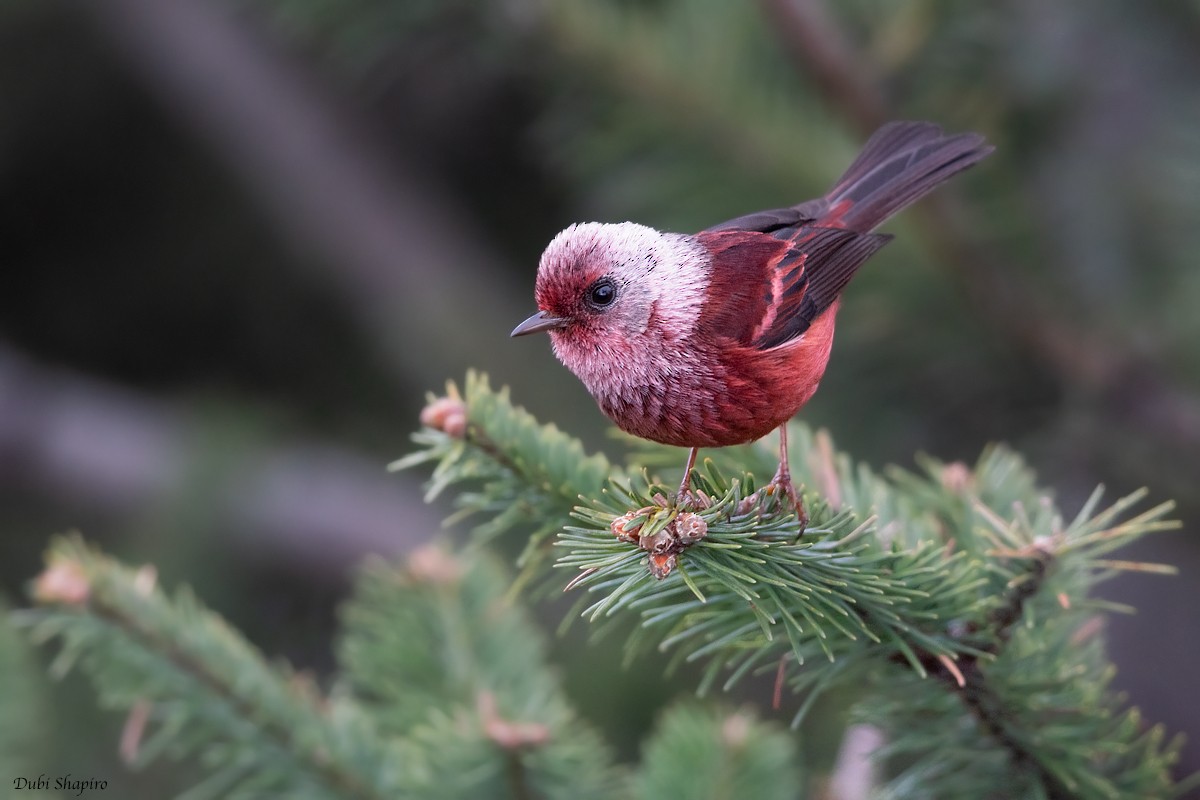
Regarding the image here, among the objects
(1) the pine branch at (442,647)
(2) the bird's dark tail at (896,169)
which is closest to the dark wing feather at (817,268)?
(2) the bird's dark tail at (896,169)

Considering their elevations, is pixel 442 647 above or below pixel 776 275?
below

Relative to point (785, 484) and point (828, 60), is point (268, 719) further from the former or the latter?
point (828, 60)

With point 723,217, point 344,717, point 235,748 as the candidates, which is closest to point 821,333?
point 723,217

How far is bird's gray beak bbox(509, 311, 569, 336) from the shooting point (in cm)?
248

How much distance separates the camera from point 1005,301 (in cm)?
314

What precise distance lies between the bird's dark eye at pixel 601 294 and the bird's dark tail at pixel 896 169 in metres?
0.85

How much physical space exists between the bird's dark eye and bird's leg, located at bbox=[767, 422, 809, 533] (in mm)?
514

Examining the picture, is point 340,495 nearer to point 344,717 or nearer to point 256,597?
point 256,597

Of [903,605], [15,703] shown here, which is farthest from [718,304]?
[15,703]

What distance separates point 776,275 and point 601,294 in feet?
1.65

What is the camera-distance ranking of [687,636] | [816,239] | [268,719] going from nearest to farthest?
Result: [687,636], [268,719], [816,239]

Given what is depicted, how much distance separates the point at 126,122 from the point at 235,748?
12.1ft

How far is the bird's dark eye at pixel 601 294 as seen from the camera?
8.34 feet

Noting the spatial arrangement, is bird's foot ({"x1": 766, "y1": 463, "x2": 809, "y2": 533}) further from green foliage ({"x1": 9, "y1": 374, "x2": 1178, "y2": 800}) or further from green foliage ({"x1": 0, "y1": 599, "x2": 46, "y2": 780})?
green foliage ({"x1": 0, "y1": 599, "x2": 46, "y2": 780})
